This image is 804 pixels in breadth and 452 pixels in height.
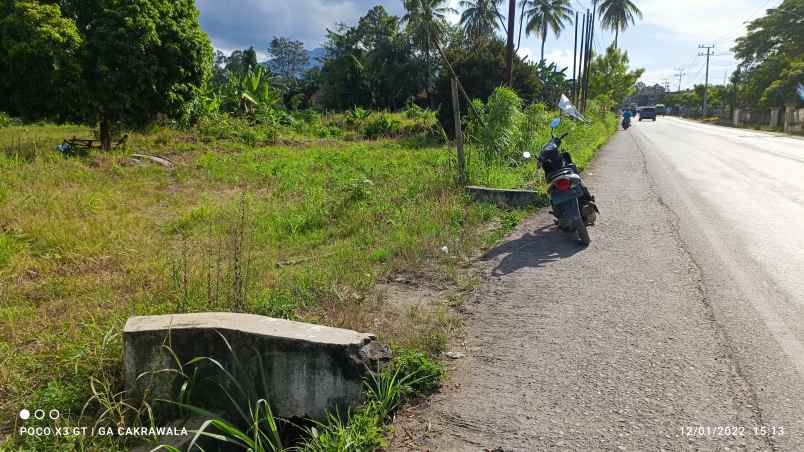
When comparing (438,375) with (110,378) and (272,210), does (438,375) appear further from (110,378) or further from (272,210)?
(272,210)

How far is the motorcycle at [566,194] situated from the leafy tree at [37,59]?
1122 cm

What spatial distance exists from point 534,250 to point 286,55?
350 feet

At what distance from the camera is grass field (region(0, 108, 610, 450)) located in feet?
11.4

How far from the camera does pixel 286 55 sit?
103750 mm

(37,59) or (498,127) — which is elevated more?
(37,59)

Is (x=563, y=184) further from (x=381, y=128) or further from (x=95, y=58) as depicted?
(x=381, y=128)

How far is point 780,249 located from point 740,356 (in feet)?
10.3

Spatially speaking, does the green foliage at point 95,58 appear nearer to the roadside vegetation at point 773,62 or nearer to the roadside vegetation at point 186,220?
the roadside vegetation at point 186,220

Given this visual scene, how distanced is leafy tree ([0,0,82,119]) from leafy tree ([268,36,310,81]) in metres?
94.1

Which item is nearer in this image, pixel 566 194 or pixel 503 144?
pixel 566 194

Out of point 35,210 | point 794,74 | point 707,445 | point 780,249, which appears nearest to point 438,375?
point 707,445

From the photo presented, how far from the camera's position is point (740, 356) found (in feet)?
11.0

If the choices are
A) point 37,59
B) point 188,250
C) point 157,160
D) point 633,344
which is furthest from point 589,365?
point 37,59

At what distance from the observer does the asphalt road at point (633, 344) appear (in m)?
2.65
